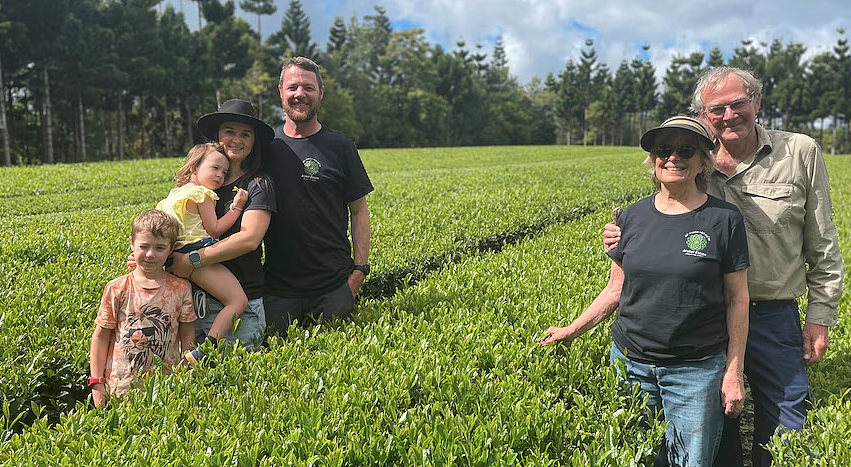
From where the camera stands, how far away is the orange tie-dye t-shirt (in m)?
3.22

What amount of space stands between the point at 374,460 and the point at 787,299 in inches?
102

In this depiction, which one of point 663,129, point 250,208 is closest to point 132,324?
point 250,208

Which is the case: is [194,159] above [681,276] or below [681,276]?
above

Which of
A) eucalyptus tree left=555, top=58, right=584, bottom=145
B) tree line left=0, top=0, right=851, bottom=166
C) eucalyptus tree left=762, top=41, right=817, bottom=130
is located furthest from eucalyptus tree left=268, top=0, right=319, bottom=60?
eucalyptus tree left=762, top=41, right=817, bottom=130

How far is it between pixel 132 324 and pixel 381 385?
161cm

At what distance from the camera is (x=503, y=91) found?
9094 centimetres

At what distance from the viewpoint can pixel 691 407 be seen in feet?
9.34

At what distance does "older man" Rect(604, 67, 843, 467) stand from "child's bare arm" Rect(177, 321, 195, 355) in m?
2.75

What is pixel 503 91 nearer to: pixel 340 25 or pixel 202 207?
pixel 340 25

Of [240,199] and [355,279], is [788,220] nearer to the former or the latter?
[355,279]

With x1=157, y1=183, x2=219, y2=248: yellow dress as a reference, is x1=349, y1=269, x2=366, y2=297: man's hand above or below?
below

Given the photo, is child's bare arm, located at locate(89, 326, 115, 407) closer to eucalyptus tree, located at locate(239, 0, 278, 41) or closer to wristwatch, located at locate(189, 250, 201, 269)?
wristwatch, located at locate(189, 250, 201, 269)

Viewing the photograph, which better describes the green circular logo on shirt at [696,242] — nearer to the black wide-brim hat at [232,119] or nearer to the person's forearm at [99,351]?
the black wide-brim hat at [232,119]

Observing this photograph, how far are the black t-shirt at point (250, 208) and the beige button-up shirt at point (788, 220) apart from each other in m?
2.91
